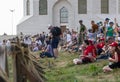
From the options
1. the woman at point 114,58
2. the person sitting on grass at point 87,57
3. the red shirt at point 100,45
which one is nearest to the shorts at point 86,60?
the person sitting on grass at point 87,57

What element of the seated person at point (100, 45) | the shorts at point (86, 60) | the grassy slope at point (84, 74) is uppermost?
the seated person at point (100, 45)

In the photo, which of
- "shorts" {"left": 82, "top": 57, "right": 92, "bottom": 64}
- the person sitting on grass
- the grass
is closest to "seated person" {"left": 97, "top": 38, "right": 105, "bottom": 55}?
the person sitting on grass

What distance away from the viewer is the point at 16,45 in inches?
291

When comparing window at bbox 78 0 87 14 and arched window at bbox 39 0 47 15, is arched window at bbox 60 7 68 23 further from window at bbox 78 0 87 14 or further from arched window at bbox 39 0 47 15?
arched window at bbox 39 0 47 15

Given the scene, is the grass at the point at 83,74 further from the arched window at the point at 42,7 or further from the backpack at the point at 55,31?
the arched window at the point at 42,7

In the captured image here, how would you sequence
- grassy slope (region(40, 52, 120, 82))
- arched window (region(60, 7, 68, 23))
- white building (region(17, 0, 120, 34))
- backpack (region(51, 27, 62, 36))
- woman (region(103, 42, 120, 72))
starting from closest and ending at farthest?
1. grassy slope (region(40, 52, 120, 82))
2. woman (region(103, 42, 120, 72))
3. backpack (region(51, 27, 62, 36))
4. white building (region(17, 0, 120, 34))
5. arched window (region(60, 7, 68, 23))

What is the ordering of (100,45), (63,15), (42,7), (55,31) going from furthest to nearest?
1. (42,7)
2. (63,15)
3. (100,45)
4. (55,31)

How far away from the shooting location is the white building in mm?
73250

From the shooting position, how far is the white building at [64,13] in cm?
7325

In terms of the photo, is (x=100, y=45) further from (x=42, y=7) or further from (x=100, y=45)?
(x=42, y=7)

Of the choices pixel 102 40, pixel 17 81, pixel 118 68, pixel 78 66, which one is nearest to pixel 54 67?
pixel 78 66

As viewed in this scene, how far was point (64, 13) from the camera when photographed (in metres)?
74.6

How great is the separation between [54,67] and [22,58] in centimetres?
1398

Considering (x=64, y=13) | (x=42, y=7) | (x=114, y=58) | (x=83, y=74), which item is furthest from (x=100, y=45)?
(x=42, y=7)
